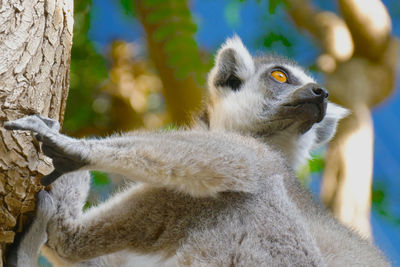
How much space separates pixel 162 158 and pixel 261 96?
1599 millimetres

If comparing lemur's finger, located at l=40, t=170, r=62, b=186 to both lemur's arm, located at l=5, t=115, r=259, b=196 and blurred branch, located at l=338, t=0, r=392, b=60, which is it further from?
blurred branch, located at l=338, t=0, r=392, b=60

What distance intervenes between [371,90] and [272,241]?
4547 millimetres

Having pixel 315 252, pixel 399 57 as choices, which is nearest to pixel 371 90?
pixel 399 57

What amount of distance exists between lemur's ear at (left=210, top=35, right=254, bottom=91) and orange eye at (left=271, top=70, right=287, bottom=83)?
0.63 ft

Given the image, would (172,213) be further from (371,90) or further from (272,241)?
(371,90)

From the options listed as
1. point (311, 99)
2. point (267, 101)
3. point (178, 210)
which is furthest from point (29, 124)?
point (311, 99)

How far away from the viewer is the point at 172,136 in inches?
120

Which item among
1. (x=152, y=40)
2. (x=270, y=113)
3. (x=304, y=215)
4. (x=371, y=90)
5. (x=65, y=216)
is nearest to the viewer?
(x=65, y=216)

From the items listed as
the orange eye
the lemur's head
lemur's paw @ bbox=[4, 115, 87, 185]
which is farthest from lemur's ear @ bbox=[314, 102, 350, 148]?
lemur's paw @ bbox=[4, 115, 87, 185]

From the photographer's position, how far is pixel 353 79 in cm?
667

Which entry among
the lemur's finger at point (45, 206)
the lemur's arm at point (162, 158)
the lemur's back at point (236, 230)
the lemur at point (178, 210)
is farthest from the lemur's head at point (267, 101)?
the lemur's finger at point (45, 206)

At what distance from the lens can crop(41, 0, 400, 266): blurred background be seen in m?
5.88

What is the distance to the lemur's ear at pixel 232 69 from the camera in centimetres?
434

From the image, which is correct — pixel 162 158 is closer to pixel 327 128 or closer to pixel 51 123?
pixel 51 123
